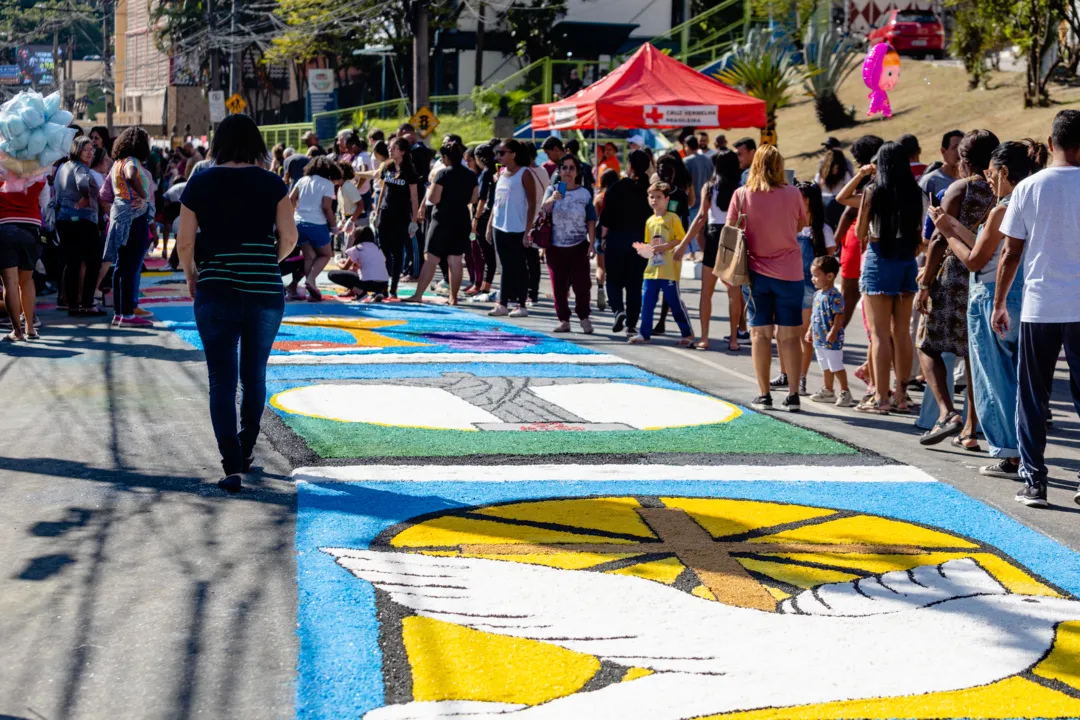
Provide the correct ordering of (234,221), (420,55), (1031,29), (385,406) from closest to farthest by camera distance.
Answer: (234,221), (385,406), (1031,29), (420,55)

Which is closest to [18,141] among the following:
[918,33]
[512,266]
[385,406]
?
[385,406]

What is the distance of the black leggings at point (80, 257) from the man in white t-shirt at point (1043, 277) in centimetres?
997

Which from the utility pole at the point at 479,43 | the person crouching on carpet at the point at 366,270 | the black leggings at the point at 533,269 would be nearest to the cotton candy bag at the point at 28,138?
the person crouching on carpet at the point at 366,270

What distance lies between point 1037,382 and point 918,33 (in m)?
32.5

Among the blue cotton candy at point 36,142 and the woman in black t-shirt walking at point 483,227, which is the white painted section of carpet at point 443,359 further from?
the woman in black t-shirt walking at point 483,227

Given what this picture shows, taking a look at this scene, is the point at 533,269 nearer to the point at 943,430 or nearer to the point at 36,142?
the point at 36,142

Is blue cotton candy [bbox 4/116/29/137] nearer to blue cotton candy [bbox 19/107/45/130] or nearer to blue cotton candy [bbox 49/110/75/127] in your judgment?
blue cotton candy [bbox 19/107/45/130]

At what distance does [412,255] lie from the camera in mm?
19062

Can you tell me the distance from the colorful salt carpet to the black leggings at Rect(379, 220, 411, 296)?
7.35 m

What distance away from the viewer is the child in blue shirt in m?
9.68

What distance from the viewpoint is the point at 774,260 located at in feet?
30.7

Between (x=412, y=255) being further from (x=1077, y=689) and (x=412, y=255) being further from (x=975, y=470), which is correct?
(x=1077, y=689)

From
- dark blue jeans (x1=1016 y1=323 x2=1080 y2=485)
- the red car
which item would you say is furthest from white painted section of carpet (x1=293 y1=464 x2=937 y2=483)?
the red car

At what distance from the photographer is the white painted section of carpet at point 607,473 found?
7.08 m
